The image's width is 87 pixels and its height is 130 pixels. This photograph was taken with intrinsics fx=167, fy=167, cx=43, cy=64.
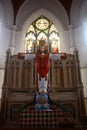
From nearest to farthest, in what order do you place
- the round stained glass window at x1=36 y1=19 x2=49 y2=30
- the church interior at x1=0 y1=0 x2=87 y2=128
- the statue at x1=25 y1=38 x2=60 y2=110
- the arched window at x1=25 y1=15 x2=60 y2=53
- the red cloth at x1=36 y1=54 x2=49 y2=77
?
the statue at x1=25 y1=38 x2=60 y2=110, the church interior at x1=0 y1=0 x2=87 y2=128, the red cloth at x1=36 y1=54 x2=49 y2=77, the arched window at x1=25 y1=15 x2=60 y2=53, the round stained glass window at x1=36 y1=19 x2=49 y2=30

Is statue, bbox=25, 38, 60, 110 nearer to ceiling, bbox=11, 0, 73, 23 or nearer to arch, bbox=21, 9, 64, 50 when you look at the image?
arch, bbox=21, 9, 64, 50

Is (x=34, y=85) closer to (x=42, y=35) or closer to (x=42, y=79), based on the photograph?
(x=42, y=79)

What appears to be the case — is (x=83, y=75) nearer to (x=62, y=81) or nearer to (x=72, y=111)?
(x=62, y=81)

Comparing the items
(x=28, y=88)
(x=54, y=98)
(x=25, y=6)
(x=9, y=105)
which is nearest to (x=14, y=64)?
(x=28, y=88)

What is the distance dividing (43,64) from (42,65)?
0.06m

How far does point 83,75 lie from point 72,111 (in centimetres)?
211

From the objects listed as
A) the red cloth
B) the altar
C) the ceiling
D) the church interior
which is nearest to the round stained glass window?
the church interior

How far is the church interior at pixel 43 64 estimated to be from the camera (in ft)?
20.2

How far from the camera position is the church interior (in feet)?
20.2

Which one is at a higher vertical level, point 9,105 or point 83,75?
point 83,75

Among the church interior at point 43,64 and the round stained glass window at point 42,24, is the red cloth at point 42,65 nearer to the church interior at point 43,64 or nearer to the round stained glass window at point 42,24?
the church interior at point 43,64

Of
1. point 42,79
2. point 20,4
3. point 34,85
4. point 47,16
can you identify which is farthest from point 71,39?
point 20,4

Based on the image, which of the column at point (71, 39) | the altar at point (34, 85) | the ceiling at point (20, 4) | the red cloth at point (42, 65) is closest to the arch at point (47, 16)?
the column at point (71, 39)

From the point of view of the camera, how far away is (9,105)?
7.05 m
